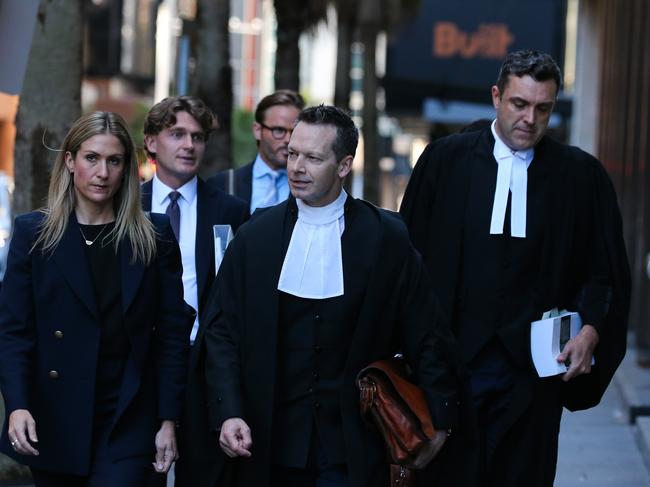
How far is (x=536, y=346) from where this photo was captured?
5.46 m

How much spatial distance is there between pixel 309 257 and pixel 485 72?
2732 centimetres

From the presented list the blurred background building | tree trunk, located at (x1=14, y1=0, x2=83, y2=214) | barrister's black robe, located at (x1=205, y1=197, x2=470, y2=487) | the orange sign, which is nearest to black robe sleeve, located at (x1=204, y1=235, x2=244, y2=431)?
barrister's black robe, located at (x1=205, y1=197, x2=470, y2=487)

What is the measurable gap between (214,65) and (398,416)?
9093 mm

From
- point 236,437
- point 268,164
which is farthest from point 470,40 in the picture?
point 236,437

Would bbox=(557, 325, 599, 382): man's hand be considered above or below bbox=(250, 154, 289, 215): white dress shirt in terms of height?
below

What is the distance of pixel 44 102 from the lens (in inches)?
335

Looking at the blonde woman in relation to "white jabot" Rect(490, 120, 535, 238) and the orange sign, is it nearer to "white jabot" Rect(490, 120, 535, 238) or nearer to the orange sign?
"white jabot" Rect(490, 120, 535, 238)

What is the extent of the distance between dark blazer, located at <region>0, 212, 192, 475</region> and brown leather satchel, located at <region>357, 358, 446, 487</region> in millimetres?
723

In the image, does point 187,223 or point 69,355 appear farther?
point 187,223

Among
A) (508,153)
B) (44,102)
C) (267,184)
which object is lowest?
(267,184)

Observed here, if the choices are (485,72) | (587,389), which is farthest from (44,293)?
(485,72)

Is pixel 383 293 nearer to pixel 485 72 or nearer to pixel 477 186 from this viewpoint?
pixel 477 186

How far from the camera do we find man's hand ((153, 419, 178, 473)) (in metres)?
4.91

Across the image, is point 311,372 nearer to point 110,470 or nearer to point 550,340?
point 110,470
